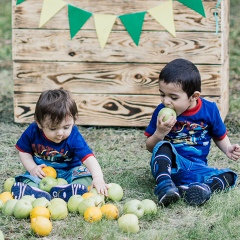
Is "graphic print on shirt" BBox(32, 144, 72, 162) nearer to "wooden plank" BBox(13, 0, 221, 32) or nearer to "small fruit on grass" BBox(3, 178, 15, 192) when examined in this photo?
"small fruit on grass" BBox(3, 178, 15, 192)

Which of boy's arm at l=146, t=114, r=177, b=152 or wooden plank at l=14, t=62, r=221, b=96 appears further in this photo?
wooden plank at l=14, t=62, r=221, b=96

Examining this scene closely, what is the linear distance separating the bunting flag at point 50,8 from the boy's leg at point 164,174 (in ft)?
6.58

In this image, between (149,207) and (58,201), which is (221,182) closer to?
(149,207)

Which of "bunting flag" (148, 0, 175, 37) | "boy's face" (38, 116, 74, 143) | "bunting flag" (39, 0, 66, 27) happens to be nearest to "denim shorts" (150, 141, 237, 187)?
"boy's face" (38, 116, 74, 143)

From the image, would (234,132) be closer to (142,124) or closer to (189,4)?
(142,124)

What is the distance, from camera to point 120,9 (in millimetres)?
5305

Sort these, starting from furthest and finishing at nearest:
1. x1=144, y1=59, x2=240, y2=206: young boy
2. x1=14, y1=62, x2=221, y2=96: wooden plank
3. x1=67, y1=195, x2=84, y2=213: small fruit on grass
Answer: x1=14, y1=62, x2=221, y2=96: wooden plank
x1=144, y1=59, x2=240, y2=206: young boy
x1=67, y1=195, x2=84, y2=213: small fruit on grass

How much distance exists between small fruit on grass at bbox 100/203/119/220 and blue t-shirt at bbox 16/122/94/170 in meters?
0.58

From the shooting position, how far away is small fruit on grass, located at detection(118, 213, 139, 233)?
3145mm

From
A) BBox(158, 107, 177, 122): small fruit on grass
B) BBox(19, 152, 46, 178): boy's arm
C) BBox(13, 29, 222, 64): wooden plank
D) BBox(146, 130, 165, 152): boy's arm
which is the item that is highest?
BBox(13, 29, 222, 64): wooden plank

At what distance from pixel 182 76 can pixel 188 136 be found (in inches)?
16.8

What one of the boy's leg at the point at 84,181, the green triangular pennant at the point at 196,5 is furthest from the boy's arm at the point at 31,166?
the green triangular pennant at the point at 196,5

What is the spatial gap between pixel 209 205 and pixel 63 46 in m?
2.40

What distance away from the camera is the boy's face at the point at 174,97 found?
12.5 feet
